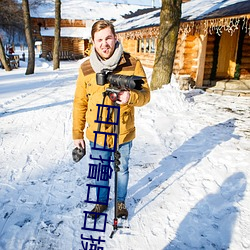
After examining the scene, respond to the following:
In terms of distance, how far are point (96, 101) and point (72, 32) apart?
3112 centimetres

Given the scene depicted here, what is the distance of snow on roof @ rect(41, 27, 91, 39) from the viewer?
28845 millimetres

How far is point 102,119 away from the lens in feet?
6.47

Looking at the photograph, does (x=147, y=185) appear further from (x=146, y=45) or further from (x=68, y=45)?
(x=68, y=45)

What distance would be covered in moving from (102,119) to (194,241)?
1.52 meters

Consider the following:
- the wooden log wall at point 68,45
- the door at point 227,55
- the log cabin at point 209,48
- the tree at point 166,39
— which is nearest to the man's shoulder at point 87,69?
the tree at point 166,39

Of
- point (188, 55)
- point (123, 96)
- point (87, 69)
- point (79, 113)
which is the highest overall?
point (188, 55)

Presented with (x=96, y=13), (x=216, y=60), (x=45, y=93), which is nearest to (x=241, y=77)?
(x=216, y=60)

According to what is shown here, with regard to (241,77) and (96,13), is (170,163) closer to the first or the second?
(241,77)

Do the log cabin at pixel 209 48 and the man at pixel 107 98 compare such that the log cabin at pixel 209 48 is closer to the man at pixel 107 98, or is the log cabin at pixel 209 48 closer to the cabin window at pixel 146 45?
the cabin window at pixel 146 45

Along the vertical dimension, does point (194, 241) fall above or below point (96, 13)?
below

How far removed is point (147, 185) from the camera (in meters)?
3.10

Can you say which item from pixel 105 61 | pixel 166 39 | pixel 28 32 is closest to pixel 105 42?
pixel 105 61

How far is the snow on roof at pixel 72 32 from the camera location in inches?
1136

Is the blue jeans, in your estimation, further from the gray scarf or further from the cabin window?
the cabin window
